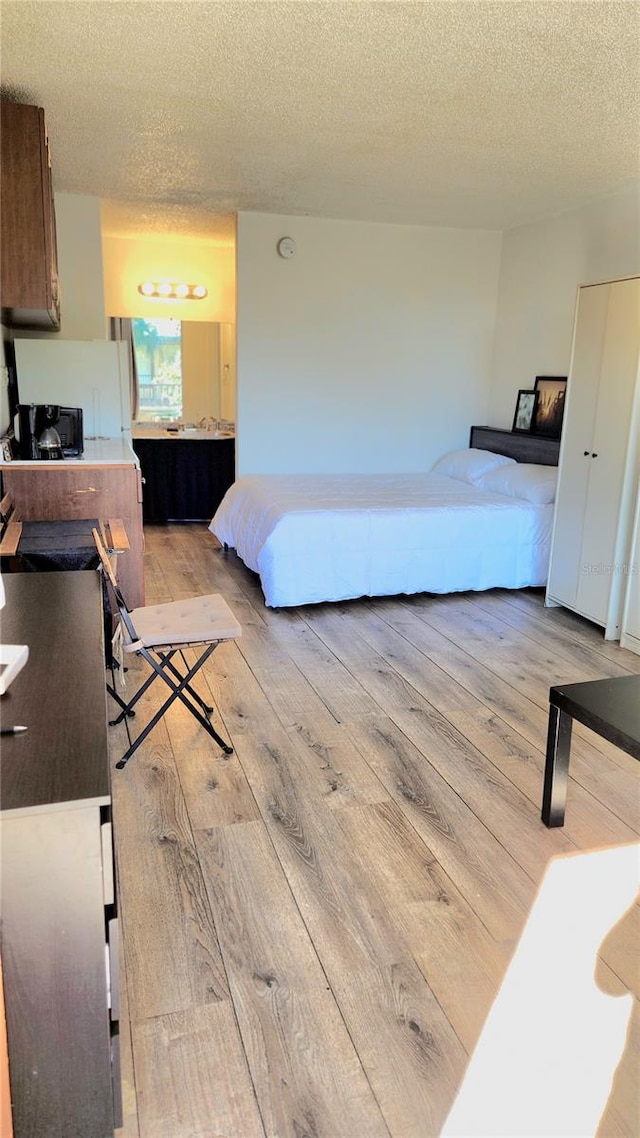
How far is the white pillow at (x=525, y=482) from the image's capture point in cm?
473

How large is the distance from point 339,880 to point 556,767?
2.41ft

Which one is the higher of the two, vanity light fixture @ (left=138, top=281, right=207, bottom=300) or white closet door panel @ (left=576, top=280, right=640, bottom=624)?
vanity light fixture @ (left=138, top=281, right=207, bottom=300)

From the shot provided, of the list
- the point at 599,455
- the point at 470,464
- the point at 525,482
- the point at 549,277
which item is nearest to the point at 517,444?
the point at 470,464

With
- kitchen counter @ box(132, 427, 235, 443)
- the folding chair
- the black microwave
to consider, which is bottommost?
the folding chair

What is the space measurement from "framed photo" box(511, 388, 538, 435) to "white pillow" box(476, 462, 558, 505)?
41 cm

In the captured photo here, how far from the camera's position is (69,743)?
1234mm

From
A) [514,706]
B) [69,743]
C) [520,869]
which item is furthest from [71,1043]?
[514,706]

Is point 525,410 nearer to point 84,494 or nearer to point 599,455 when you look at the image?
point 599,455

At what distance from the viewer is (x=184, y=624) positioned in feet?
8.43

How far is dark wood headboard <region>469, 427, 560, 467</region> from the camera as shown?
5215mm

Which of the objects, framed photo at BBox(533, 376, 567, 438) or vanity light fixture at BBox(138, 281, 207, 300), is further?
vanity light fixture at BBox(138, 281, 207, 300)

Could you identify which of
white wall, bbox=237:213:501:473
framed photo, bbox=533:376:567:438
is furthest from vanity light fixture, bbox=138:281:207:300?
framed photo, bbox=533:376:567:438

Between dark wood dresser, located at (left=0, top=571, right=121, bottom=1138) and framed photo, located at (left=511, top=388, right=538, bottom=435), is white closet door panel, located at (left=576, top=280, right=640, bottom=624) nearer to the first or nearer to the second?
framed photo, located at (left=511, top=388, right=538, bottom=435)

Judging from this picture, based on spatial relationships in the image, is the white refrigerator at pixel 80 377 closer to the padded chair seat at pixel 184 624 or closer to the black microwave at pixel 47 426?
the black microwave at pixel 47 426
